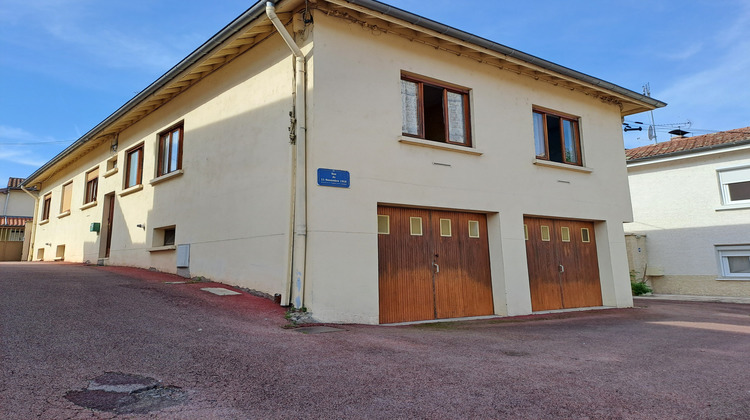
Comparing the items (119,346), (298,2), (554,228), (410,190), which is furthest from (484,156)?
(119,346)

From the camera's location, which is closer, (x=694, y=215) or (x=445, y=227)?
(x=445, y=227)

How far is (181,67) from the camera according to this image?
9312mm

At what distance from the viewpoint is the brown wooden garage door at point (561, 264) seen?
9477 mm

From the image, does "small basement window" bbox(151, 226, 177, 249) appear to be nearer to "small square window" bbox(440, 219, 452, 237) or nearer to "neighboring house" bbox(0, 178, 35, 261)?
"small square window" bbox(440, 219, 452, 237)

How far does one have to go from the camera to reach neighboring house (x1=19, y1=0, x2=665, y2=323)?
6984 mm

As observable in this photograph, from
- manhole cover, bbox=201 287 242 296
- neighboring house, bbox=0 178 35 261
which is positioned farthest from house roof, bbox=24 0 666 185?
Answer: neighboring house, bbox=0 178 35 261

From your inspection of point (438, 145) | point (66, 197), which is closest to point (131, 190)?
point (66, 197)

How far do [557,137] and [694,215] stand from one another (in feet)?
28.3

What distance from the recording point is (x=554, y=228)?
10.1 meters

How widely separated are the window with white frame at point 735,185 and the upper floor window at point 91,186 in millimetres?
20611

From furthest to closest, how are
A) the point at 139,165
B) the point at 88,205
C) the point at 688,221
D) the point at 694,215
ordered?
1. the point at 688,221
2. the point at 694,215
3. the point at 88,205
4. the point at 139,165

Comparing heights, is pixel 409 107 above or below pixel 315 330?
above

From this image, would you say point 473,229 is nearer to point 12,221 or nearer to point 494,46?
point 494,46

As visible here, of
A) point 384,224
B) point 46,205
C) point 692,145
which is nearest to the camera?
point 384,224
